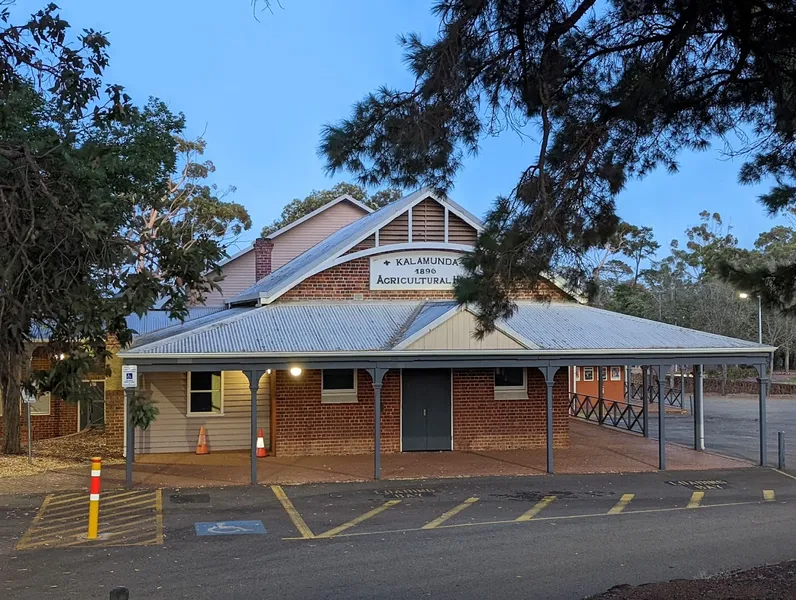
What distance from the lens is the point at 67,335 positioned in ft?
18.0

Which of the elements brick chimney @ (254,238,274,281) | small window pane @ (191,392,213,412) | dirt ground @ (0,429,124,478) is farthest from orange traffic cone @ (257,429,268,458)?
brick chimney @ (254,238,274,281)

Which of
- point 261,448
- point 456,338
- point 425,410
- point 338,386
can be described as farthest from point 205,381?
point 456,338

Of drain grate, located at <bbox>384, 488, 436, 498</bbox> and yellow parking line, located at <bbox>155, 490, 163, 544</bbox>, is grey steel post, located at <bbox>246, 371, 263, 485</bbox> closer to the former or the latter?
yellow parking line, located at <bbox>155, 490, 163, 544</bbox>

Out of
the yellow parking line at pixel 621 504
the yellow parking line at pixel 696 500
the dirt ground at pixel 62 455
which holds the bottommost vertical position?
the yellow parking line at pixel 696 500

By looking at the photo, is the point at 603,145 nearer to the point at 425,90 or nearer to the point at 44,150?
the point at 425,90

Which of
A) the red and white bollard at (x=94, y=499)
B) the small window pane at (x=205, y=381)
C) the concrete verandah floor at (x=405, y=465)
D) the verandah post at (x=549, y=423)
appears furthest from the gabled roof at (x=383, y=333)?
the red and white bollard at (x=94, y=499)

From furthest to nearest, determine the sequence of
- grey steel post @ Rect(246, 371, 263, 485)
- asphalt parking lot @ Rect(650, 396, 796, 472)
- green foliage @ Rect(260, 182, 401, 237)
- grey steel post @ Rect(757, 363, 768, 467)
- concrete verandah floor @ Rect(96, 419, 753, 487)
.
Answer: green foliage @ Rect(260, 182, 401, 237) → asphalt parking lot @ Rect(650, 396, 796, 472) → grey steel post @ Rect(757, 363, 768, 467) → concrete verandah floor @ Rect(96, 419, 753, 487) → grey steel post @ Rect(246, 371, 263, 485)

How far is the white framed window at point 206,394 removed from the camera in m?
19.8

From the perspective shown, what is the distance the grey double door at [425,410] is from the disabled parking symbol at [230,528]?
810 cm

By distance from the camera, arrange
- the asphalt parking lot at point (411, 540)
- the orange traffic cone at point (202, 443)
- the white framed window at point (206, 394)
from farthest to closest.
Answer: the white framed window at point (206, 394), the orange traffic cone at point (202, 443), the asphalt parking lot at point (411, 540)

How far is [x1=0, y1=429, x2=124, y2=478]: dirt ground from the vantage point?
17031mm

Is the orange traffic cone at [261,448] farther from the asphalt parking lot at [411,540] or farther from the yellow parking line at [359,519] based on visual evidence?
the yellow parking line at [359,519]

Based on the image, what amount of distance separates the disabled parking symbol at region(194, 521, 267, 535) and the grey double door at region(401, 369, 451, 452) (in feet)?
26.6

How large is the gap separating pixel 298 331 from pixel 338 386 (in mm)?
2400
